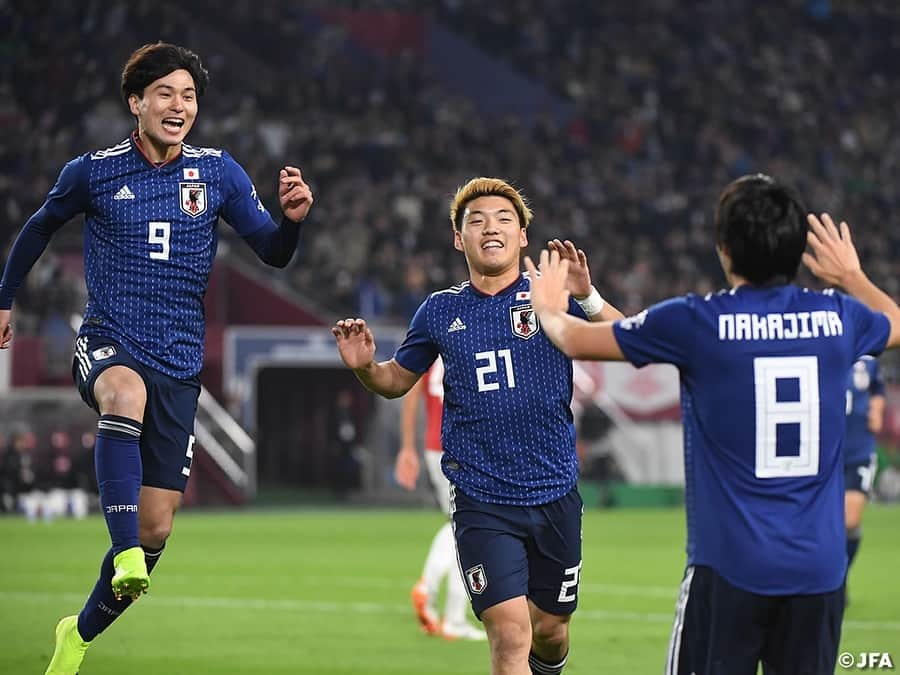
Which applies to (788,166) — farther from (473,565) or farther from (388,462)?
(473,565)

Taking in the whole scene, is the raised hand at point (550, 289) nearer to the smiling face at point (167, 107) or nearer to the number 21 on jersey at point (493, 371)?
the number 21 on jersey at point (493, 371)

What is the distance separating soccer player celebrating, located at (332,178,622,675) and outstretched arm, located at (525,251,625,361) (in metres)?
0.94

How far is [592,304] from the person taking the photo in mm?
6082

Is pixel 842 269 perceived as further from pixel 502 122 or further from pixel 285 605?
pixel 502 122

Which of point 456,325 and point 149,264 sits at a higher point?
point 149,264

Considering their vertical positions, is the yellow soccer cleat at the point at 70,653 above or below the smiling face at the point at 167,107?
below

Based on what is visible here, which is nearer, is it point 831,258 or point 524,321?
point 831,258

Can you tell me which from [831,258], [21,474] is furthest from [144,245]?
[21,474]

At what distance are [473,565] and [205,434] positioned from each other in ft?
62.3

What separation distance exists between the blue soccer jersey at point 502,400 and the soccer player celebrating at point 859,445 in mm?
5779

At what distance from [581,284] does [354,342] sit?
88 cm

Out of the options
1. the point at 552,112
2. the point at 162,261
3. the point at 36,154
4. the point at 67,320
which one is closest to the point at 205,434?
the point at 67,320

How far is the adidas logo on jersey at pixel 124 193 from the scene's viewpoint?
657 centimetres

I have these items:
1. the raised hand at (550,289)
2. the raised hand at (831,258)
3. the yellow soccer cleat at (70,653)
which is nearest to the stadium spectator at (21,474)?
the yellow soccer cleat at (70,653)
